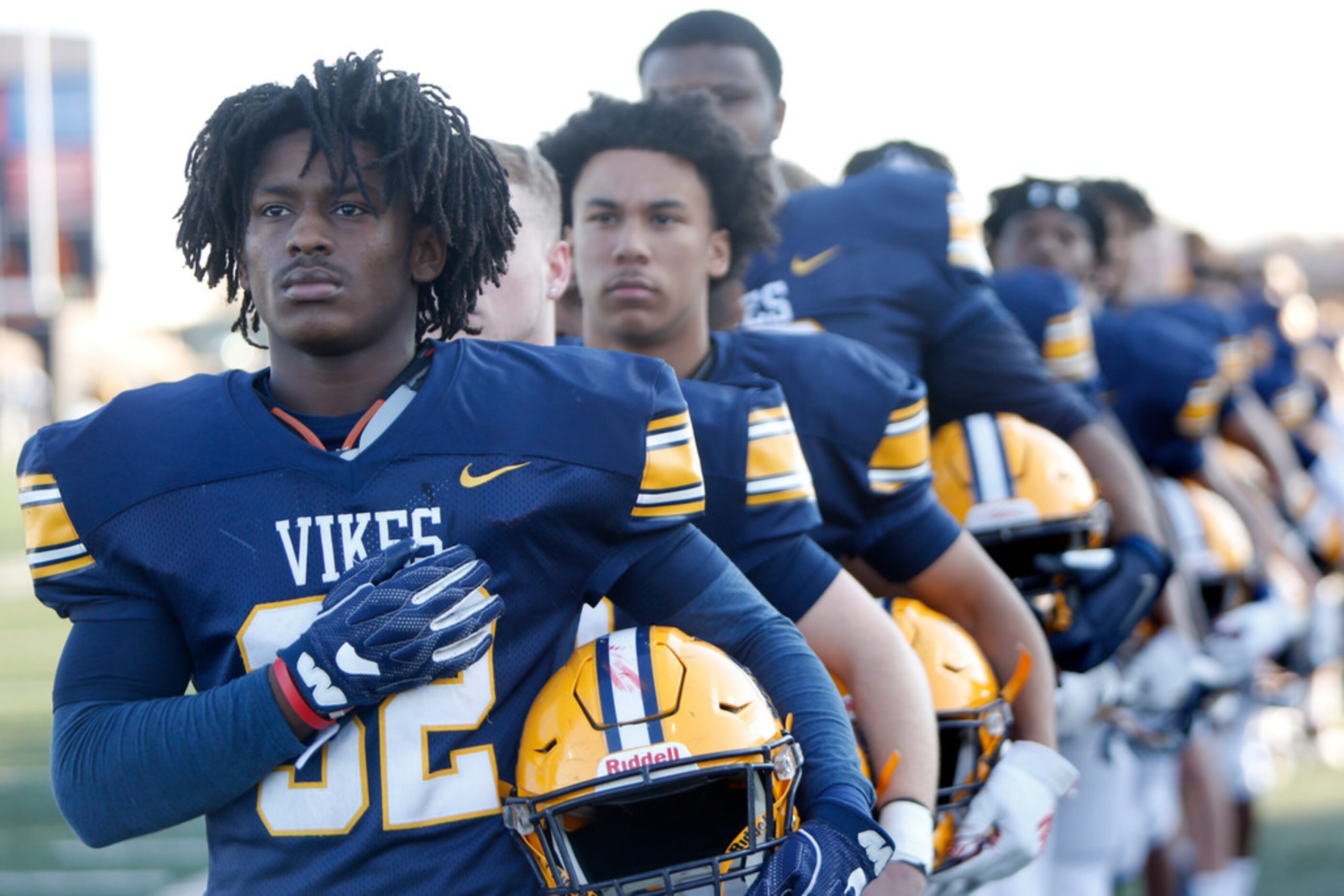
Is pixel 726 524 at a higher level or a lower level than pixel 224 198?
lower

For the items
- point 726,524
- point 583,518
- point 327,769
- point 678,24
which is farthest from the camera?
point 678,24

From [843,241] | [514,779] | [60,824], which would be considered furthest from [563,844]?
[60,824]

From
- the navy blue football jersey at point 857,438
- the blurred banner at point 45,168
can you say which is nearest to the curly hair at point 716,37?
the navy blue football jersey at point 857,438

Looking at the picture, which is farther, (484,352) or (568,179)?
(568,179)

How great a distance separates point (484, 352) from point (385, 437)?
21 cm

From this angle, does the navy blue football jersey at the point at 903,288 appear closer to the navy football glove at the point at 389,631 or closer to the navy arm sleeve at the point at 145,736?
the navy football glove at the point at 389,631

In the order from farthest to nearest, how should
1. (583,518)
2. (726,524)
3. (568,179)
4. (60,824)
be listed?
(60,824) < (568,179) < (726,524) < (583,518)

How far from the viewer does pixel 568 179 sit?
9.91ft

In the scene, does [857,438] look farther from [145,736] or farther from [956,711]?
[145,736]

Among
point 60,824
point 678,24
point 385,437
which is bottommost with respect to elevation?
point 60,824

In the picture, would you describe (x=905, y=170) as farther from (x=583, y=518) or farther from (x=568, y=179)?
(x=583, y=518)

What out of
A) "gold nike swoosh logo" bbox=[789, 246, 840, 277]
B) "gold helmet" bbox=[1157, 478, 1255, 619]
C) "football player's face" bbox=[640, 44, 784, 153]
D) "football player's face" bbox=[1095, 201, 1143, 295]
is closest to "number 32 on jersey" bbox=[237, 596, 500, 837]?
"gold nike swoosh logo" bbox=[789, 246, 840, 277]

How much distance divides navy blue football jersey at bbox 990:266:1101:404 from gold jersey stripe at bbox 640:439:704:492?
219cm

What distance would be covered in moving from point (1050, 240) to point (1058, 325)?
101 centimetres
